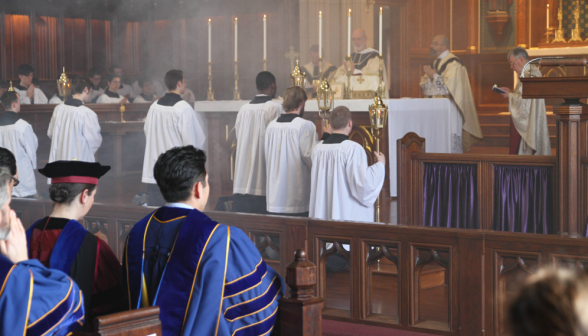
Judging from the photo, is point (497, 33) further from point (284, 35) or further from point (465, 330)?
point (465, 330)

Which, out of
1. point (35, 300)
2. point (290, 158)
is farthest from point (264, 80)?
point (35, 300)

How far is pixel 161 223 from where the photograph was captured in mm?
2373

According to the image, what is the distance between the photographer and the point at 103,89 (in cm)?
1254

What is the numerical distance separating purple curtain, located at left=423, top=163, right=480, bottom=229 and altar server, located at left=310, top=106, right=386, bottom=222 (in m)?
0.50

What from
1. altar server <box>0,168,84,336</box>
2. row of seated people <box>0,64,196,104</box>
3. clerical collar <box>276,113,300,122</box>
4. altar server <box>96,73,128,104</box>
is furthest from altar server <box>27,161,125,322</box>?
altar server <box>96,73,128,104</box>

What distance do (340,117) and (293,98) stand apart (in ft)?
2.34

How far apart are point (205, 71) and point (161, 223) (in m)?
10.8

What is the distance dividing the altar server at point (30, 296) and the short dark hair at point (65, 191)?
1.79 feet

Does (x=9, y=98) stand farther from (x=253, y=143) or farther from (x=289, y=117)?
(x=289, y=117)

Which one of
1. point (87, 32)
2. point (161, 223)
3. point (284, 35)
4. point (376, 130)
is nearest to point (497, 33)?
point (284, 35)

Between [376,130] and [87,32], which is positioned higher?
[87,32]

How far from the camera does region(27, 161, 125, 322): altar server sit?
245 cm

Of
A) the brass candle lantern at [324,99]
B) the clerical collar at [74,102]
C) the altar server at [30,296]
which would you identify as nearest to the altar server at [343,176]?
the brass candle lantern at [324,99]

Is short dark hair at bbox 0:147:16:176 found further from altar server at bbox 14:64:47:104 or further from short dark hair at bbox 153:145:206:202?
altar server at bbox 14:64:47:104
